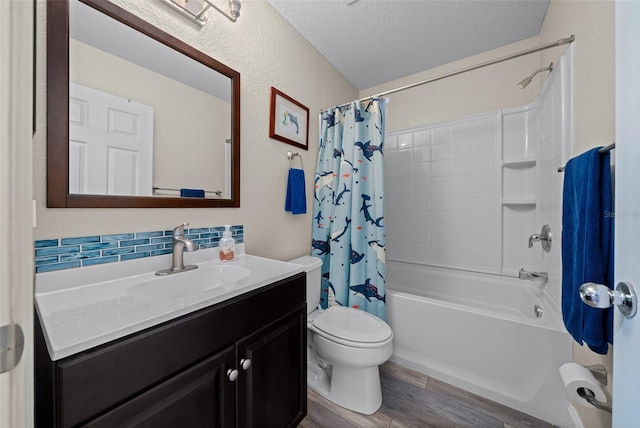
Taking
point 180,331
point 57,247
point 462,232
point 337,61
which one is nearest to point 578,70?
point 462,232

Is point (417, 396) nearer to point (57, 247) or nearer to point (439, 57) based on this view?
point (57, 247)

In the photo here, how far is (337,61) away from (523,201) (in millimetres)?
1915

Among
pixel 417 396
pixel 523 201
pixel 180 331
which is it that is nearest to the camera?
pixel 180 331

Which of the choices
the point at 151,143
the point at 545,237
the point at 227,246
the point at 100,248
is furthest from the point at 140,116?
the point at 545,237

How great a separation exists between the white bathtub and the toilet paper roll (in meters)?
0.44

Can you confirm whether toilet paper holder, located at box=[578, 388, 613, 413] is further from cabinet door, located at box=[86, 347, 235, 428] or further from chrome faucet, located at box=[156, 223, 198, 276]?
chrome faucet, located at box=[156, 223, 198, 276]

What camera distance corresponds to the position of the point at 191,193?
1181 mm

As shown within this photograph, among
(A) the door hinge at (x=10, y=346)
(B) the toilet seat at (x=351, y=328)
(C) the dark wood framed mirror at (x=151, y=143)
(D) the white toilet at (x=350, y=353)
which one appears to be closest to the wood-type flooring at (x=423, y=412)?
(D) the white toilet at (x=350, y=353)

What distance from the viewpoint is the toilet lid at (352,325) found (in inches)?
51.3

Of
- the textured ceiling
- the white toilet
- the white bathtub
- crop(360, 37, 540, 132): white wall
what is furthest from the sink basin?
crop(360, 37, 540, 132): white wall

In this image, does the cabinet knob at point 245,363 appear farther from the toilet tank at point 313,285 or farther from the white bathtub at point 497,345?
the white bathtub at point 497,345

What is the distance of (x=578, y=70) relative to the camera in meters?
1.20

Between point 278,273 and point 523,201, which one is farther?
point 523,201

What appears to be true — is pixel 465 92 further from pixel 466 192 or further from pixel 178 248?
pixel 178 248
